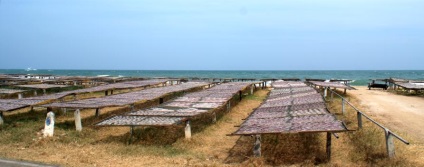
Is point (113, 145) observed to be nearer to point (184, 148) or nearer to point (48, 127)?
point (184, 148)

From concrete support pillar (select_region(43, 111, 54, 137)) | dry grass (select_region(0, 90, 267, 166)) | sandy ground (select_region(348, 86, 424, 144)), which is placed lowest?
dry grass (select_region(0, 90, 267, 166))

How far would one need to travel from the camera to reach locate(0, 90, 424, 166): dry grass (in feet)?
28.0

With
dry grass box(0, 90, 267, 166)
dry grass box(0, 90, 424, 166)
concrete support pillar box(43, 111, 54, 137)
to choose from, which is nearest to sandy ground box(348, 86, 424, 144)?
dry grass box(0, 90, 424, 166)

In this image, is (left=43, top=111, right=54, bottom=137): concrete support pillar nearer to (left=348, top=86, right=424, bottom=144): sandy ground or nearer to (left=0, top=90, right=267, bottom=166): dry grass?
(left=0, top=90, right=267, bottom=166): dry grass

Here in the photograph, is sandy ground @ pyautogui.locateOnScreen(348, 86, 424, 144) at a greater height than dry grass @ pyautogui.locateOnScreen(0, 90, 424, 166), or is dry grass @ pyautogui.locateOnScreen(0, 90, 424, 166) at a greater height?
sandy ground @ pyautogui.locateOnScreen(348, 86, 424, 144)

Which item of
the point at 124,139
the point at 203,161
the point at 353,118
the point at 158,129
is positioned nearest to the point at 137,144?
the point at 124,139

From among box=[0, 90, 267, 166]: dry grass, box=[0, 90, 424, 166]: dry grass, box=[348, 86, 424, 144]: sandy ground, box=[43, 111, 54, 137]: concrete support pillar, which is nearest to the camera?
box=[0, 90, 424, 166]: dry grass

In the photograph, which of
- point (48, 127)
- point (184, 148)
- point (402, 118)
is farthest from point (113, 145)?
point (402, 118)

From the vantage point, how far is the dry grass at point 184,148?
336 inches

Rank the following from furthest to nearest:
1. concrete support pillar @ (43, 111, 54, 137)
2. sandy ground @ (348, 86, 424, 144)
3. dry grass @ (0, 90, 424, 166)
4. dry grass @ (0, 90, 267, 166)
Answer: sandy ground @ (348, 86, 424, 144)
concrete support pillar @ (43, 111, 54, 137)
dry grass @ (0, 90, 267, 166)
dry grass @ (0, 90, 424, 166)

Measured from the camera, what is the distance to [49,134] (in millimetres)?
11133

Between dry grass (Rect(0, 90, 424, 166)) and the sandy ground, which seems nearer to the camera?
dry grass (Rect(0, 90, 424, 166))

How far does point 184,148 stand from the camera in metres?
10.2

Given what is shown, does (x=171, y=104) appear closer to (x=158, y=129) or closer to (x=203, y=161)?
(x=158, y=129)
